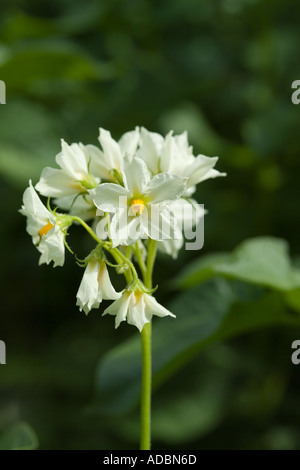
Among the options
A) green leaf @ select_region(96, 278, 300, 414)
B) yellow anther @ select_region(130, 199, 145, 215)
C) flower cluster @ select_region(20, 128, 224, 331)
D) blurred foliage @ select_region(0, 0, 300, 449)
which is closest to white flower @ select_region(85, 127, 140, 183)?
flower cluster @ select_region(20, 128, 224, 331)

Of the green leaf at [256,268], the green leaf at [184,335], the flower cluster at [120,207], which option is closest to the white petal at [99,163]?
the flower cluster at [120,207]

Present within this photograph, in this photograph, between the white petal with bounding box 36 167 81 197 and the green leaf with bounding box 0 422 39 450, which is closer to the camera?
the white petal with bounding box 36 167 81 197

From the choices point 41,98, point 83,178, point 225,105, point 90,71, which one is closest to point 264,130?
point 225,105

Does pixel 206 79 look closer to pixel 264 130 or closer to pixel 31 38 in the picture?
pixel 264 130

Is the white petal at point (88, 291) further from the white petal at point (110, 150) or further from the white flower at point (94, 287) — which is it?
the white petal at point (110, 150)

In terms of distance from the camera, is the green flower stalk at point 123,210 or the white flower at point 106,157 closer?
the green flower stalk at point 123,210

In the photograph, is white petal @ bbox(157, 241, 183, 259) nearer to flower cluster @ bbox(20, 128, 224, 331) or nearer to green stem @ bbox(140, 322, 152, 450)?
flower cluster @ bbox(20, 128, 224, 331)
